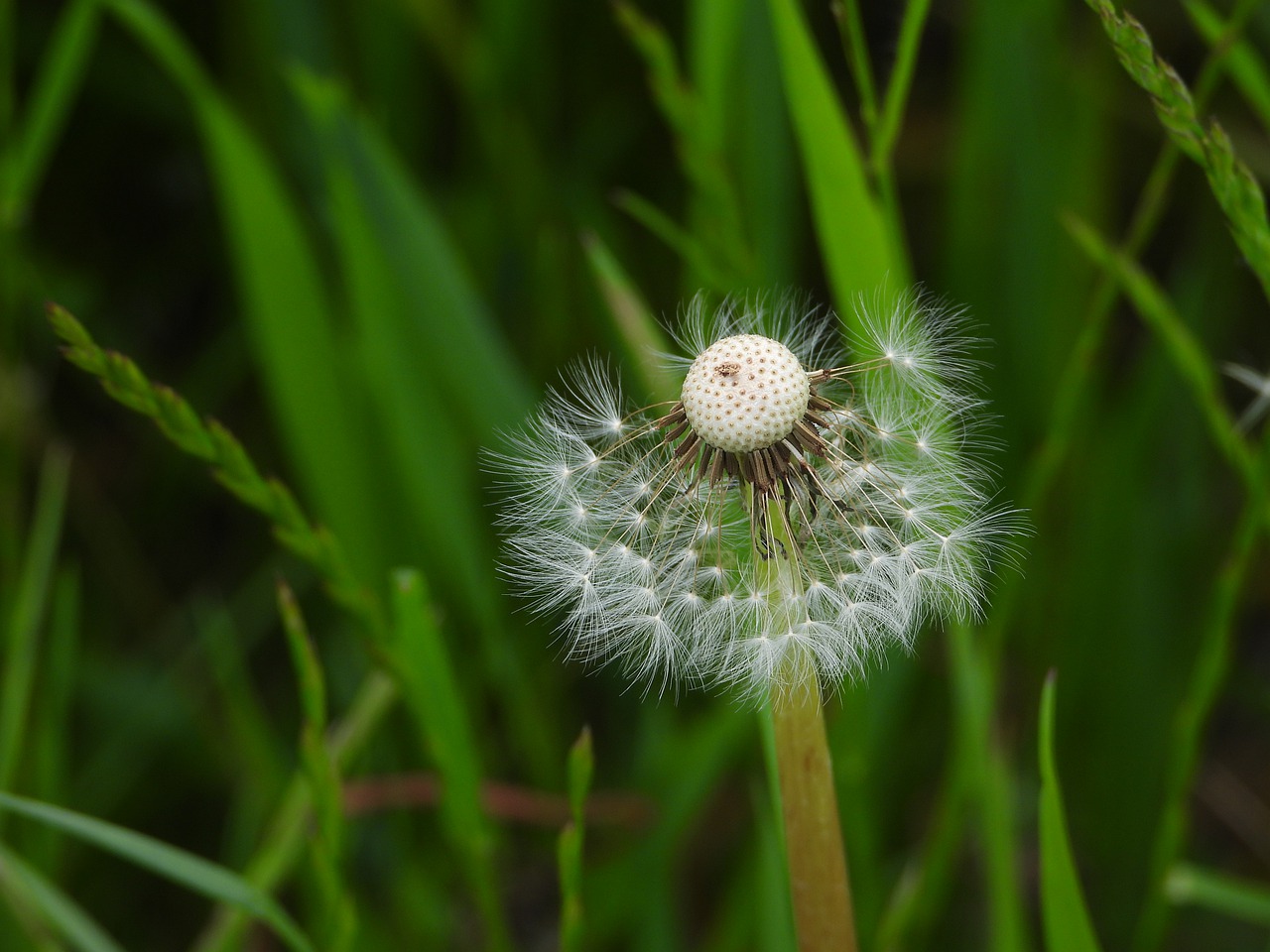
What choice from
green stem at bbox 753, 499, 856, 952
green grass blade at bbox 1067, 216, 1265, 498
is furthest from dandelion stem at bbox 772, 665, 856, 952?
green grass blade at bbox 1067, 216, 1265, 498

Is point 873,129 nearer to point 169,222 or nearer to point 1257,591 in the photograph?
point 1257,591

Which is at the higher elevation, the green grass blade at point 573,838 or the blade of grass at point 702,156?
the blade of grass at point 702,156

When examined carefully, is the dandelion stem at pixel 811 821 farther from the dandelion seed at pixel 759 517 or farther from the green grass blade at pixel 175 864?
the green grass blade at pixel 175 864

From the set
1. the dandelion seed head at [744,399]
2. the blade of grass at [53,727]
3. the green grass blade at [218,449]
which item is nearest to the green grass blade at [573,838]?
the dandelion seed head at [744,399]

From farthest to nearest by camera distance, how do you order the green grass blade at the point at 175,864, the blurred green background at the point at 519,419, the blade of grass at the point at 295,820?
1. the blade of grass at the point at 295,820
2. the blurred green background at the point at 519,419
3. the green grass blade at the point at 175,864

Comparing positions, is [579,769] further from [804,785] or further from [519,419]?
[519,419]

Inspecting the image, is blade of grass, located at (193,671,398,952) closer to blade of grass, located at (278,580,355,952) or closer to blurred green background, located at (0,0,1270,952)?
blurred green background, located at (0,0,1270,952)

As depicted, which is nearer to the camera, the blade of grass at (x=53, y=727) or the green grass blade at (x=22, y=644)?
the green grass blade at (x=22, y=644)
